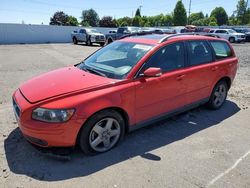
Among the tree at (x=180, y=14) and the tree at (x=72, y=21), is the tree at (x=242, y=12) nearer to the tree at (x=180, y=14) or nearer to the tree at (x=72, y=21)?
the tree at (x=180, y=14)

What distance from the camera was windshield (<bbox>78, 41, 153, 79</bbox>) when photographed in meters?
3.99

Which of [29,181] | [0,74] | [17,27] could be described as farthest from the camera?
[17,27]

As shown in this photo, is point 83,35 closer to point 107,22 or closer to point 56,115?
point 56,115

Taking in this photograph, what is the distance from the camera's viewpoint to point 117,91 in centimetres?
363

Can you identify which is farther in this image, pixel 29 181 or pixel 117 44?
pixel 117 44

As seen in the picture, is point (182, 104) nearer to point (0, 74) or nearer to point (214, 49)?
point (214, 49)

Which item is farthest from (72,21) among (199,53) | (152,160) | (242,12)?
(152,160)

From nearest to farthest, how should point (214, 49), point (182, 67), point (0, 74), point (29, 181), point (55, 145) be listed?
1. point (29, 181)
2. point (55, 145)
3. point (182, 67)
4. point (214, 49)
5. point (0, 74)

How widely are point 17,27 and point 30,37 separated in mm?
1771

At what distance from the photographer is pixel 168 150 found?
3889 millimetres

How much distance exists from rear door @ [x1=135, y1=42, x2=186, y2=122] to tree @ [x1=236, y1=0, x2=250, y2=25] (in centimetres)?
7193

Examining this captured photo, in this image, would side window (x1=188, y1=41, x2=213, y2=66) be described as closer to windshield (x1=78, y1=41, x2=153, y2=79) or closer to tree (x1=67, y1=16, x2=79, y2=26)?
windshield (x1=78, y1=41, x2=153, y2=79)

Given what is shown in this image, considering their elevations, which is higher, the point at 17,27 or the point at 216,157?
the point at 17,27

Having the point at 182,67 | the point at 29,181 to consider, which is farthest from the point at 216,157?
the point at 29,181
